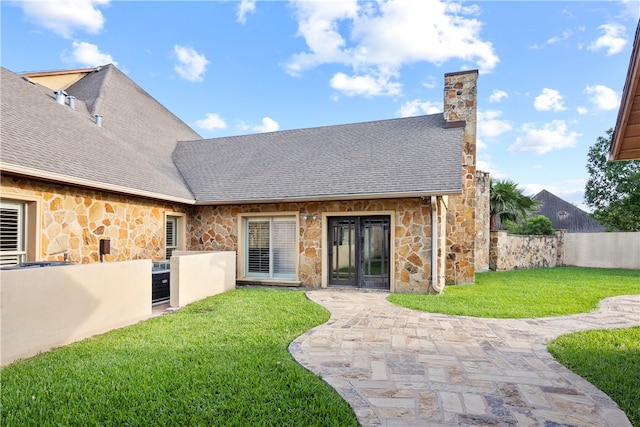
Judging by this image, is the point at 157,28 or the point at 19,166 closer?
the point at 19,166

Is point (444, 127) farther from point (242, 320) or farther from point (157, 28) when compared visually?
point (157, 28)

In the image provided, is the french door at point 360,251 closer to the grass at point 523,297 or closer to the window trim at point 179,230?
the grass at point 523,297

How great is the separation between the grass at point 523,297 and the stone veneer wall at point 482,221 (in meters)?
2.96

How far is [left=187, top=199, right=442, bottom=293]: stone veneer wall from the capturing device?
9.23m

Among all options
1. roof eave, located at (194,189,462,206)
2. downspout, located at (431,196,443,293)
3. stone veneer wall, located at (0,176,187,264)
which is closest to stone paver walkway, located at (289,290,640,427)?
downspout, located at (431,196,443,293)

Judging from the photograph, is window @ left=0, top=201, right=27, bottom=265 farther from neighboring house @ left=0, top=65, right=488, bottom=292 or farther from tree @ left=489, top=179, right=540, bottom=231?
tree @ left=489, top=179, right=540, bottom=231

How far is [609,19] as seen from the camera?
32.0ft

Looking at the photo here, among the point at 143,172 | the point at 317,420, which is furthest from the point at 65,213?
the point at 317,420

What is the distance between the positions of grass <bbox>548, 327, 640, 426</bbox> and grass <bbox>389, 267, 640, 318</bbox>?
4.63 feet

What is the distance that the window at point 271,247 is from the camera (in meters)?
10.4

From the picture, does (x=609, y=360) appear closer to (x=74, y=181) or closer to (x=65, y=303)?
(x=65, y=303)

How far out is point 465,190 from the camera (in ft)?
38.0

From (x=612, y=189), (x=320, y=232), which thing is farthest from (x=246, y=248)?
(x=612, y=189)

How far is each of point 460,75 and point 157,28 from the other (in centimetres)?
1008
